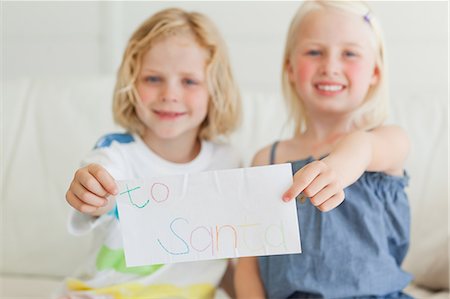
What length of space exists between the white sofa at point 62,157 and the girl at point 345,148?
0.23m

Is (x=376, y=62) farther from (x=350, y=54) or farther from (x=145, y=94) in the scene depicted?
(x=145, y=94)

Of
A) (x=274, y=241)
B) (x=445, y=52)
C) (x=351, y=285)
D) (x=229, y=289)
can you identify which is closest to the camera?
(x=274, y=241)

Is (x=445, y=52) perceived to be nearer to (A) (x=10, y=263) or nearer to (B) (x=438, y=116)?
(B) (x=438, y=116)

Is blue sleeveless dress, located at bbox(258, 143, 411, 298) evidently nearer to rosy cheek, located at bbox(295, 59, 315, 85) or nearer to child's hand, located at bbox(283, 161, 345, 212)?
rosy cheek, located at bbox(295, 59, 315, 85)

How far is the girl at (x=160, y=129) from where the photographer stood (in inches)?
49.9

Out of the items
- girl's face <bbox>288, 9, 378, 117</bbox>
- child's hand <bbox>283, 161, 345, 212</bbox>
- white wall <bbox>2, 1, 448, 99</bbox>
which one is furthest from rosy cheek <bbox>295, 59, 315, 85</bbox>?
white wall <bbox>2, 1, 448, 99</bbox>

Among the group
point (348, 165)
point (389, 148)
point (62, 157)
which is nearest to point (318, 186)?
point (348, 165)

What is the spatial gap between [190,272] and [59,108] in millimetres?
645

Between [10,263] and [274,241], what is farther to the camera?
[10,263]

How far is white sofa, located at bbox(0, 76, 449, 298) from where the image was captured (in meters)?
1.52

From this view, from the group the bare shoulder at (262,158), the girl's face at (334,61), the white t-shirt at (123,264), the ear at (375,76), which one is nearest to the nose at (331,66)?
the girl's face at (334,61)

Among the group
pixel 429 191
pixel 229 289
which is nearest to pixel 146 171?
pixel 229 289

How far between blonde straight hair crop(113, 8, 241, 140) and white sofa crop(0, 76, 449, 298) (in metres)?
0.21

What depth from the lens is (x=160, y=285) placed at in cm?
129
